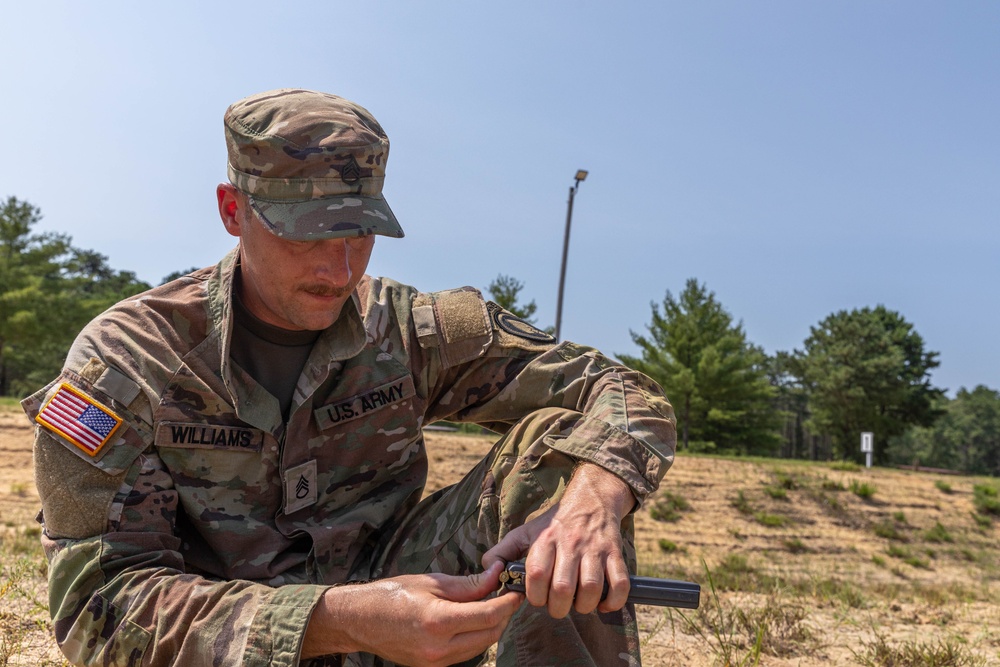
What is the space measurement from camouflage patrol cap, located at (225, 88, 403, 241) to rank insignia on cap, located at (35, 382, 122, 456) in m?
0.52

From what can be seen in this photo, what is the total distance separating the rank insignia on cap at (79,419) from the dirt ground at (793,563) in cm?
95

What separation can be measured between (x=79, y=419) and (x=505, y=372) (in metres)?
1.07

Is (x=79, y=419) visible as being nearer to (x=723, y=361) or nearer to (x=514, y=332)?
(x=514, y=332)

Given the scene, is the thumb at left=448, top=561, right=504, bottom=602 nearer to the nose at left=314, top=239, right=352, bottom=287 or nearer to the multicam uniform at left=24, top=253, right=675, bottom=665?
the multicam uniform at left=24, top=253, right=675, bottom=665

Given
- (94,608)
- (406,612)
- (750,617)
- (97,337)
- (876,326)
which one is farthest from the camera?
(876,326)

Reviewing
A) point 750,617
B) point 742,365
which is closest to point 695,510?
point 750,617

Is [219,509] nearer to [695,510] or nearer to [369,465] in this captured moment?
[369,465]

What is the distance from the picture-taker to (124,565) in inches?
67.1

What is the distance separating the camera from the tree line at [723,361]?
84.6 feet

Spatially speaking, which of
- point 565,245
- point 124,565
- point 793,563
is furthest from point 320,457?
point 565,245

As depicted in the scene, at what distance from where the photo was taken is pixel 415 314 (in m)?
2.30

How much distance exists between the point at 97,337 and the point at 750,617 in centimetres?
263

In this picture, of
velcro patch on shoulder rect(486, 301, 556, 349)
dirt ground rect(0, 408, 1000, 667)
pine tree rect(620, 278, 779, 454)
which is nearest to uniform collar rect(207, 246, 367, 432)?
velcro patch on shoulder rect(486, 301, 556, 349)

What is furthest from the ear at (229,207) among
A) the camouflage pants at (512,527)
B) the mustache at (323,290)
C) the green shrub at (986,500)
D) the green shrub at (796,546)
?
the green shrub at (986,500)
